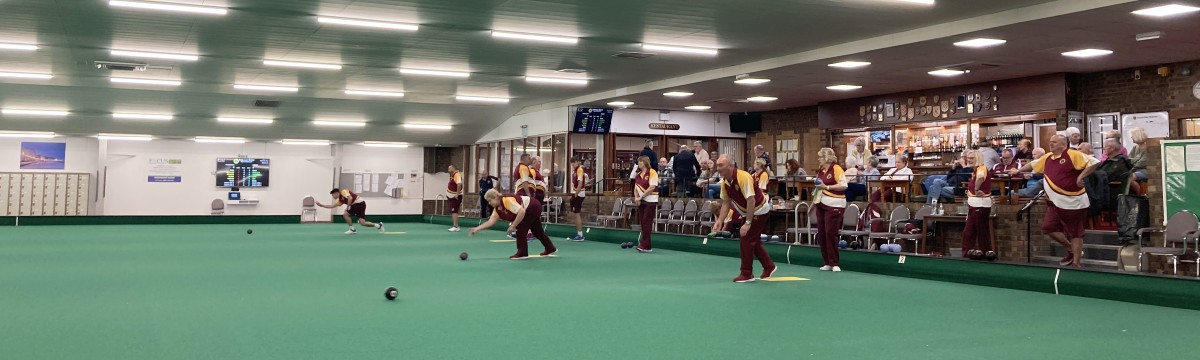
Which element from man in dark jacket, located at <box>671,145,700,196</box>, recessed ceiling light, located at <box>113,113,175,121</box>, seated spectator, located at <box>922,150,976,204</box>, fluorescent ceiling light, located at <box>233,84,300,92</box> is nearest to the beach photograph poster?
recessed ceiling light, located at <box>113,113,175,121</box>

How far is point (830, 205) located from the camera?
1023 cm

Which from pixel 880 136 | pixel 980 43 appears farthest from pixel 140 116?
pixel 980 43

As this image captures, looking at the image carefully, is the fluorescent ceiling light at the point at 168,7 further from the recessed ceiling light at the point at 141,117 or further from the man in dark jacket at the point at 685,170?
the recessed ceiling light at the point at 141,117

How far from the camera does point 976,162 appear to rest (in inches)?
411

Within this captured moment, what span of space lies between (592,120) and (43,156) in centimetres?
1560

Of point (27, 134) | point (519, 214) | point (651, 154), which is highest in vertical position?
point (27, 134)

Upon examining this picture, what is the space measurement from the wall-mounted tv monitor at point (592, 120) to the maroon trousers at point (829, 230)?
36.4 feet

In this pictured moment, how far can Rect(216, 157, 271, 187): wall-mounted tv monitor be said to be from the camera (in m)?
26.5

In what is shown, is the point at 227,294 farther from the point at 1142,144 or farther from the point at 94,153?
the point at 94,153

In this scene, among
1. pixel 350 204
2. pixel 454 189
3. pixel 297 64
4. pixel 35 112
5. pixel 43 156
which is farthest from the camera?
pixel 43 156

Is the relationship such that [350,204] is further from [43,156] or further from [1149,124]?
[1149,124]

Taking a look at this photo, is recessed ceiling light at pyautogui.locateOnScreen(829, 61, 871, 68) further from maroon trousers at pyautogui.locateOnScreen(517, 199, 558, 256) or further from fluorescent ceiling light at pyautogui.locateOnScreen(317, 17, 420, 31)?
fluorescent ceiling light at pyautogui.locateOnScreen(317, 17, 420, 31)

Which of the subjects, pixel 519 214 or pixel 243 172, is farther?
pixel 243 172

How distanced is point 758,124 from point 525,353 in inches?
704
